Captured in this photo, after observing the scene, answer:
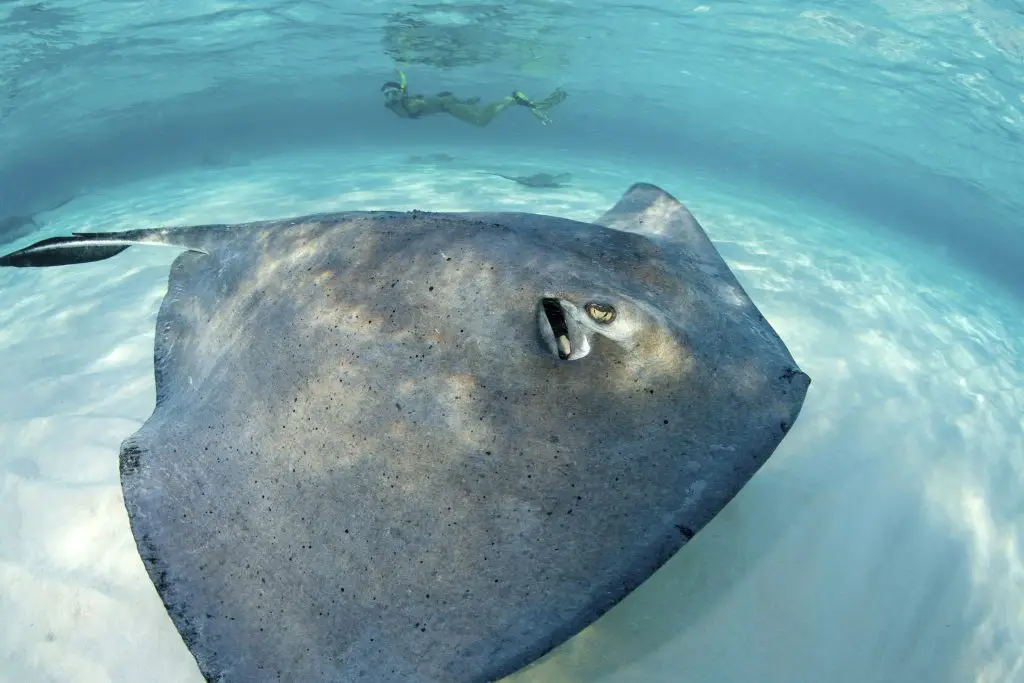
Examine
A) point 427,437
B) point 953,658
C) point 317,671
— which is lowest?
point 953,658

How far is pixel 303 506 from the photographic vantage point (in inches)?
68.9

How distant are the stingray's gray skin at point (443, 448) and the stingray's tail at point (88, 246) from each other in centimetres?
106

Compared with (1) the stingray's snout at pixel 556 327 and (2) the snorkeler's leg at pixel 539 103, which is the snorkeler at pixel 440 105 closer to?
(2) the snorkeler's leg at pixel 539 103

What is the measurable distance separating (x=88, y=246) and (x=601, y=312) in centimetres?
316

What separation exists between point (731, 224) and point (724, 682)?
39.5 ft

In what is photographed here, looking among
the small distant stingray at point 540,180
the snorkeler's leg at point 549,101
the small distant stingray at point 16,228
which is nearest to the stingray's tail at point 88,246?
the small distant stingray at point 540,180

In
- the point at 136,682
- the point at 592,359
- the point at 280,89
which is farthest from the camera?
the point at 280,89

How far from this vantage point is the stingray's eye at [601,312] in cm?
194

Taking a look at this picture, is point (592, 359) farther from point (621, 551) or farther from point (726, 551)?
point (726, 551)

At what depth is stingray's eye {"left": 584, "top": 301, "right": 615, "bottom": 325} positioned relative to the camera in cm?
194

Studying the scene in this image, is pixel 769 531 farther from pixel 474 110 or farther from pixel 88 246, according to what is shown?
pixel 474 110

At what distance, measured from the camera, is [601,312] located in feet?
6.39

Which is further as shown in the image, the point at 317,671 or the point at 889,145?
the point at 889,145

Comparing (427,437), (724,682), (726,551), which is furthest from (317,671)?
(726,551)
